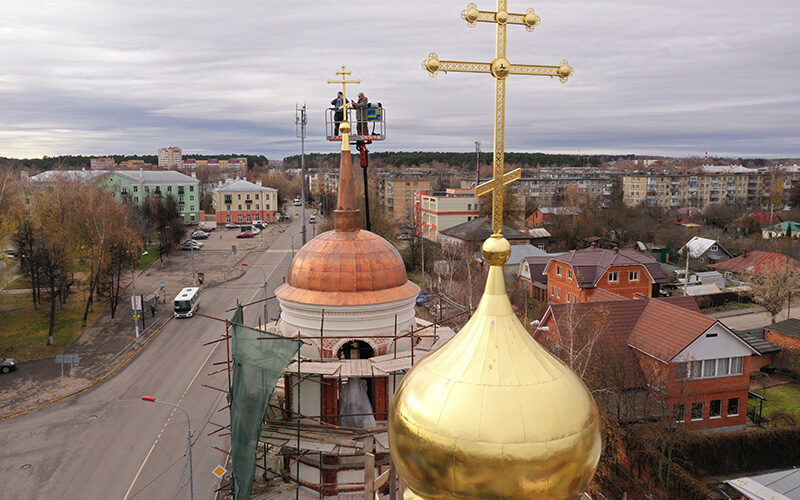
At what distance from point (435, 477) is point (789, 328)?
118 ft

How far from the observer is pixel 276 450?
58.7 feet

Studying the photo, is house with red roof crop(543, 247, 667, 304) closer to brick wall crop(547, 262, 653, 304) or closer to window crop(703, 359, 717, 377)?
brick wall crop(547, 262, 653, 304)

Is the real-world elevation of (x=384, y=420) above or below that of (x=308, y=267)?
below

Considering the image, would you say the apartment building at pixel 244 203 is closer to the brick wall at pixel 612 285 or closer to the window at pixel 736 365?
the brick wall at pixel 612 285

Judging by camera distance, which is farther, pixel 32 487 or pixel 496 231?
pixel 32 487

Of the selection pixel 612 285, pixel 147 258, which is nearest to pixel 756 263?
pixel 612 285

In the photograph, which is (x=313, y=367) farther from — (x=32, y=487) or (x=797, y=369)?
(x=797, y=369)

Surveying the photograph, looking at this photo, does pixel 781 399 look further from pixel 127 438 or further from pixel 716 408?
pixel 127 438

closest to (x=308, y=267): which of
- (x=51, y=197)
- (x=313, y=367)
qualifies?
(x=313, y=367)

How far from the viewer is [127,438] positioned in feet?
80.8

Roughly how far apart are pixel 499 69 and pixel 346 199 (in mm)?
11539

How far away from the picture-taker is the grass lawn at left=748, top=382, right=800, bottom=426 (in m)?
26.8

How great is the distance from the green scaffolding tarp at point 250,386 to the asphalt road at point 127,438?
27.2 feet

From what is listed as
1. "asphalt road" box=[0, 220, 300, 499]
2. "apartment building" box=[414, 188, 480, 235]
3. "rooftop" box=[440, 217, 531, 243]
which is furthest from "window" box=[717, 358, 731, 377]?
"apartment building" box=[414, 188, 480, 235]
